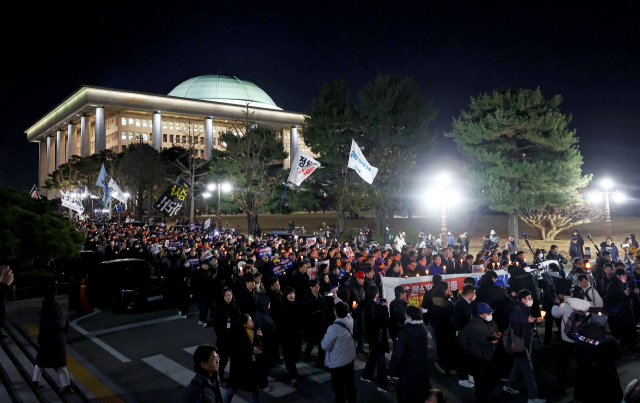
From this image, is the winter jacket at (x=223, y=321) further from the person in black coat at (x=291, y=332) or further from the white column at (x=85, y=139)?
the white column at (x=85, y=139)

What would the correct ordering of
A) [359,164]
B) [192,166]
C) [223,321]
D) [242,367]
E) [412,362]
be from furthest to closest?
[192,166]
[359,164]
[223,321]
[242,367]
[412,362]

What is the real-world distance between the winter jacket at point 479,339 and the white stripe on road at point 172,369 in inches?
134

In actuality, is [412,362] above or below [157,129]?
below

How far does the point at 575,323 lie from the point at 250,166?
83.0 ft

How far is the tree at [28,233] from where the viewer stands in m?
11.3

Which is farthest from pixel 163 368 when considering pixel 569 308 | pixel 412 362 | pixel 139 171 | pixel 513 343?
pixel 139 171

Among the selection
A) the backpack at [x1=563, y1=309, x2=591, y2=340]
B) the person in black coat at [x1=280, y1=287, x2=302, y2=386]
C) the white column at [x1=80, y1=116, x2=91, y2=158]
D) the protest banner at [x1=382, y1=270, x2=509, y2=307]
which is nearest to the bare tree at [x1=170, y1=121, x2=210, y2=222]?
the white column at [x1=80, y1=116, x2=91, y2=158]

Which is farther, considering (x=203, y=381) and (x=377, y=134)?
(x=377, y=134)

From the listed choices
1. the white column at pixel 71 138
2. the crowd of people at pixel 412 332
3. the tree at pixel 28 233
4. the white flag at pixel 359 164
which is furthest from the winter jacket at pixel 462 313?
the white column at pixel 71 138

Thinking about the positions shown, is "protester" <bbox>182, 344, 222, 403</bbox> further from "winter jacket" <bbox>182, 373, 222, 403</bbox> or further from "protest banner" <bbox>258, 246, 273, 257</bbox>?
"protest banner" <bbox>258, 246, 273, 257</bbox>

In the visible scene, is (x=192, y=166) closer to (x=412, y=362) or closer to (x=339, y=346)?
(x=339, y=346)

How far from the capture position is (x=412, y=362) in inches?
213

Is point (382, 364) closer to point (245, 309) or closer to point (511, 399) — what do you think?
point (511, 399)

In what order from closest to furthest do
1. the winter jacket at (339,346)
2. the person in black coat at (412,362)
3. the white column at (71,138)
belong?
the person in black coat at (412,362) → the winter jacket at (339,346) → the white column at (71,138)
